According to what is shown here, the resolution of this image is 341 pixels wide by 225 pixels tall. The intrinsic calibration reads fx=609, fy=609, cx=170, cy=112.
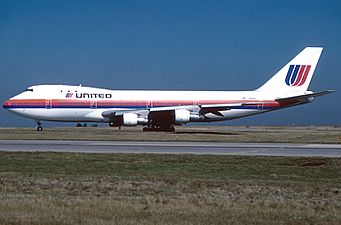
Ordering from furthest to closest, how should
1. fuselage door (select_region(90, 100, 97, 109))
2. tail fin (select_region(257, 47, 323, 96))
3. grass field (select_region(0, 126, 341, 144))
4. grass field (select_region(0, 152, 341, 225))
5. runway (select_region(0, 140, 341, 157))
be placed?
tail fin (select_region(257, 47, 323, 96)) → fuselage door (select_region(90, 100, 97, 109)) → grass field (select_region(0, 126, 341, 144)) → runway (select_region(0, 140, 341, 157)) → grass field (select_region(0, 152, 341, 225))

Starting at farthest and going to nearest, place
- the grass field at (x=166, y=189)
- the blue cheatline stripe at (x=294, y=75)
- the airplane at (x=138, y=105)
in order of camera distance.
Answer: the blue cheatline stripe at (x=294, y=75) → the airplane at (x=138, y=105) → the grass field at (x=166, y=189)

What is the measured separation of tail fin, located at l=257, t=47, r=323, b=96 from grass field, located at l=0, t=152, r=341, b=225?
38656 mm

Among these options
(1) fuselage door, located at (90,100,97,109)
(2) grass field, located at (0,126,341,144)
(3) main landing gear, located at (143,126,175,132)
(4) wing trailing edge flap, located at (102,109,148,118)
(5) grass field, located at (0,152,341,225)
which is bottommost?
(5) grass field, located at (0,152,341,225)

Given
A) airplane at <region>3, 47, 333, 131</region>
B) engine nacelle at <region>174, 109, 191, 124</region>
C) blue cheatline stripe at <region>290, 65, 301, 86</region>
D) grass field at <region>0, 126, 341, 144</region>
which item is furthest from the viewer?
blue cheatline stripe at <region>290, 65, 301, 86</region>

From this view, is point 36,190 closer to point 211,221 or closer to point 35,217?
point 35,217

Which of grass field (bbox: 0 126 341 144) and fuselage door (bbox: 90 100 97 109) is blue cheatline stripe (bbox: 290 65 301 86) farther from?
fuselage door (bbox: 90 100 97 109)

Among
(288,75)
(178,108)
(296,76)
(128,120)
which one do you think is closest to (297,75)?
(296,76)

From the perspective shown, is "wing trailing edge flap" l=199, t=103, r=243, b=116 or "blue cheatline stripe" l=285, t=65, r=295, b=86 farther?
"blue cheatline stripe" l=285, t=65, r=295, b=86

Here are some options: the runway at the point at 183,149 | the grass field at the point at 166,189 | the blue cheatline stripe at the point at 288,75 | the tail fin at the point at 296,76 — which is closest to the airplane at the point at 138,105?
the tail fin at the point at 296,76

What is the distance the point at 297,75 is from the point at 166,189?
50003 millimetres

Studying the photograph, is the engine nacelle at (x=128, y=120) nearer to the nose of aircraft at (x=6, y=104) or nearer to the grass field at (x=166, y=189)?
the nose of aircraft at (x=6, y=104)

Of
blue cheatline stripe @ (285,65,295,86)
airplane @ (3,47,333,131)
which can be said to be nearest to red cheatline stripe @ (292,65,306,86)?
blue cheatline stripe @ (285,65,295,86)

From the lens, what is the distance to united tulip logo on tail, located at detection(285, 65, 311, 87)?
63.3 m

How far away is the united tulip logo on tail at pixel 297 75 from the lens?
6328cm
